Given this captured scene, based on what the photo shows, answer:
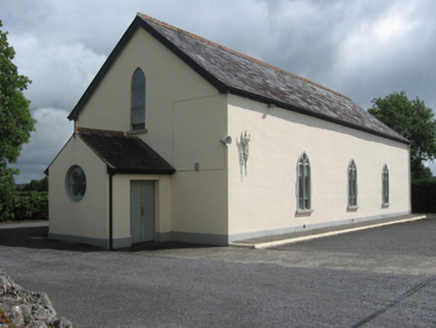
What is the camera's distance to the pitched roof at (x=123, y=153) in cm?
1330

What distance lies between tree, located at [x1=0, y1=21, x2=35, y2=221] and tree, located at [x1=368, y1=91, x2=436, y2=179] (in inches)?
1355

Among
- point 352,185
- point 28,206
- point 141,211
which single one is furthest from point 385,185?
point 28,206

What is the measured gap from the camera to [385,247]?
13.0 m

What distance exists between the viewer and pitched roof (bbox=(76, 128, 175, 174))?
43.7 feet

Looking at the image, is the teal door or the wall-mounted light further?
the teal door

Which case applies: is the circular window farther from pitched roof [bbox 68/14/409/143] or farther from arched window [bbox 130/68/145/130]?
pitched roof [bbox 68/14/409/143]

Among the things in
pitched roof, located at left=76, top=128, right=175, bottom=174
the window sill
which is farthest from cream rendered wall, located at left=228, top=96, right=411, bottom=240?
the window sill

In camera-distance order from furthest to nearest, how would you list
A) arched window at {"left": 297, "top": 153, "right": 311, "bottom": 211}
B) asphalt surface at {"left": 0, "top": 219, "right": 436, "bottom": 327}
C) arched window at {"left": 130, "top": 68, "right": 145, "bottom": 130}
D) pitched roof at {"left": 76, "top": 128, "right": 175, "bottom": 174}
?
arched window at {"left": 297, "top": 153, "right": 311, "bottom": 211}, arched window at {"left": 130, "top": 68, "right": 145, "bottom": 130}, pitched roof at {"left": 76, "top": 128, "right": 175, "bottom": 174}, asphalt surface at {"left": 0, "top": 219, "right": 436, "bottom": 327}

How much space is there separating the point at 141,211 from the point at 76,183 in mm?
2409

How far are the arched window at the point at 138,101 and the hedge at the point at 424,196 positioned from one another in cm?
2387

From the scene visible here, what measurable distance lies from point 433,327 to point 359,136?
57.7 feet

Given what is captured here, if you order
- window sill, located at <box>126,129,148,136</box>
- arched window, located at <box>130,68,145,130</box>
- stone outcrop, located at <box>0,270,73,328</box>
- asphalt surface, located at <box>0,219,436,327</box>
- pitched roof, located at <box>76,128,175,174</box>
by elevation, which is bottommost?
asphalt surface, located at <box>0,219,436,327</box>

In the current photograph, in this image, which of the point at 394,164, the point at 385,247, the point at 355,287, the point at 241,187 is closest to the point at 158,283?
the point at 355,287

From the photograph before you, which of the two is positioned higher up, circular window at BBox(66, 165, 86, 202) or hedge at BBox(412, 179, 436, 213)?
circular window at BBox(66, 165, 86, 202)
